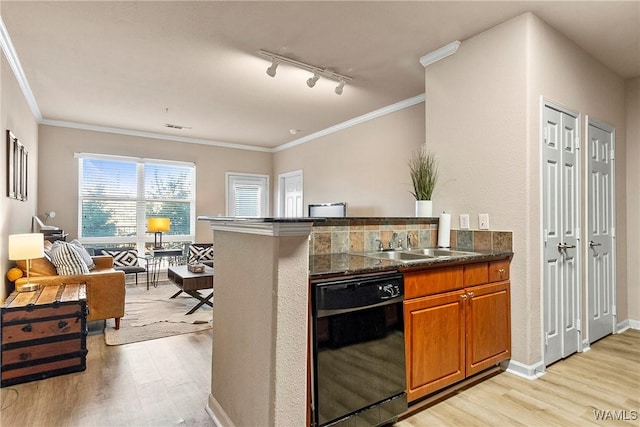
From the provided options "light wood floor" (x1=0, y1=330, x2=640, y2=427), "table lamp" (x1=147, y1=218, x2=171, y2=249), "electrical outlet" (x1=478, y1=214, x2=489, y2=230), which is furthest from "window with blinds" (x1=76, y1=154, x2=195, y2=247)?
"electrical outlet" (x1=478, y1=214, x2=489, y2=230)

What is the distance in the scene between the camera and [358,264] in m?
1.85

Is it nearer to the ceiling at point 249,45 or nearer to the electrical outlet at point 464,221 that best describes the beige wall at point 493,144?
the electrical outlet at point 464,221

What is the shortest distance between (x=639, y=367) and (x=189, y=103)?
532 centimetres

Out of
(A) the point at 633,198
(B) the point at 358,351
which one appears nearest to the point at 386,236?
(B) the point at 358,351

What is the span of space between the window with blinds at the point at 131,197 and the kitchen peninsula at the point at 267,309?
509 cm

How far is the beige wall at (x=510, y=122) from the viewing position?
8.19 feet

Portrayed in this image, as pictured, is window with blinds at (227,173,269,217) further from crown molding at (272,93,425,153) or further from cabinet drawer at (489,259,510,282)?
cabinet drawer at (489,259,510,282)

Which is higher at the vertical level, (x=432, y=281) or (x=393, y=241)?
(x=393, y=241)

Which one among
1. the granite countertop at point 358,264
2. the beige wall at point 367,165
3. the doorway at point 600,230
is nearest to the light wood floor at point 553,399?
the doorway at point 600,230

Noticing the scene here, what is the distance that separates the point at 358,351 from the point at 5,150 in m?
3.50

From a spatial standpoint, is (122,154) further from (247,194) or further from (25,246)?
(25,246)

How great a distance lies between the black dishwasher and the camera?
5.20 feet

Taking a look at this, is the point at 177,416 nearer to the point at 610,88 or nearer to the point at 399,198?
the point at 399,198

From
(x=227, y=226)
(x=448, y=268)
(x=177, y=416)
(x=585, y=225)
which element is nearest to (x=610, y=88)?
(x=585, y=225)
